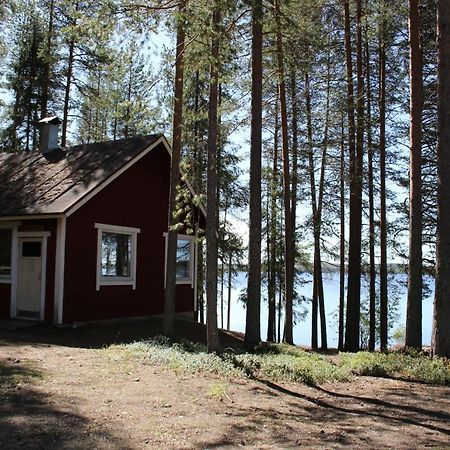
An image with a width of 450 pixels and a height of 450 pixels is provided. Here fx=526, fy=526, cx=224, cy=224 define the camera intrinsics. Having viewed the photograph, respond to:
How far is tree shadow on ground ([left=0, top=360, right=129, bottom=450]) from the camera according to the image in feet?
15.5

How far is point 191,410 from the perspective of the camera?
598 cm

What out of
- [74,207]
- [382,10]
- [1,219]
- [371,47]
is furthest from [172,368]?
[371,47]

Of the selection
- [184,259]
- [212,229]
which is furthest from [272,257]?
[212,229]

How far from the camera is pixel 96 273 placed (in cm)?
Result: 1455

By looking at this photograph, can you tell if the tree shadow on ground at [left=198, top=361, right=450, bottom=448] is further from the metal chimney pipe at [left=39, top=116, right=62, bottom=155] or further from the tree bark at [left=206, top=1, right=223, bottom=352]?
the metal chimney pipe at [left=39, top=116, right=62, bottom=155]

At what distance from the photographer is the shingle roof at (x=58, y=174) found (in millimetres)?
13789

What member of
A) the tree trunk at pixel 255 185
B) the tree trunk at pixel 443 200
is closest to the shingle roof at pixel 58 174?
the tree trunk at pixel 255 185

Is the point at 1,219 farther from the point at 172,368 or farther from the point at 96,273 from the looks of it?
the point at 172,368

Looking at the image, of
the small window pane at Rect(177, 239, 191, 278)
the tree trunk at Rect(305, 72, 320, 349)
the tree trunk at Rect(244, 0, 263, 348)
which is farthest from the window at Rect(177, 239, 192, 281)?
the tree trunk at Rect(244, 0, 263, 348)

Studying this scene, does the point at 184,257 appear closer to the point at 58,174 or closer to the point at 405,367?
the point at 58,174

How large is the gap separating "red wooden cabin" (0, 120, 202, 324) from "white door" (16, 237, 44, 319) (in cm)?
3

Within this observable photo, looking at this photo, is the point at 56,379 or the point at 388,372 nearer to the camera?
the point at 56,379

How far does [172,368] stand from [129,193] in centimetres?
833

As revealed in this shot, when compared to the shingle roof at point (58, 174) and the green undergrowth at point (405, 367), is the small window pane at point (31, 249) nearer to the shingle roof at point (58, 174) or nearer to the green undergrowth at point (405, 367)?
the shingle roof at point (58, 174)
